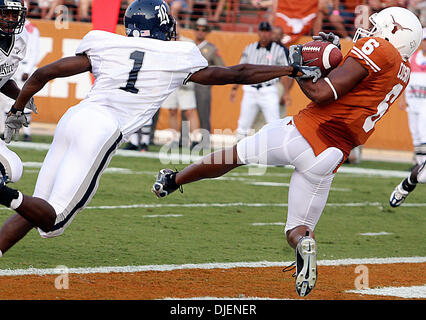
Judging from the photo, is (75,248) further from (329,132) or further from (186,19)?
(186,19)

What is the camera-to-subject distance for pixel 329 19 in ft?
44.7

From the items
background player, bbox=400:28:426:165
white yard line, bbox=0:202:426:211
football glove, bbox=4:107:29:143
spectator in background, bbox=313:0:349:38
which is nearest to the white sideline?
football glove, bbox=4:107:29:143

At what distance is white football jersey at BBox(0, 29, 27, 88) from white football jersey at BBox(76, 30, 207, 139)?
2.98 ft

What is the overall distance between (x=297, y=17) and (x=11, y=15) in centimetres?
856

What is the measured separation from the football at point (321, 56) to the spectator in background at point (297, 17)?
8508 millimetres

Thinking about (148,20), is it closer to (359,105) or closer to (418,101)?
(359,105)

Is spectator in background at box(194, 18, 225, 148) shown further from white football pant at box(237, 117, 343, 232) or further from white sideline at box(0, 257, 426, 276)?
white football pant at box(237, 117, 343, 232)

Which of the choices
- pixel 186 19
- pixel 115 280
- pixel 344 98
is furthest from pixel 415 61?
pixel 115 280

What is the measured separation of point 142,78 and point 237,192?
14.2ft

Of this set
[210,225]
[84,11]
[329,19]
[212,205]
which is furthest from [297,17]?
[210,225]

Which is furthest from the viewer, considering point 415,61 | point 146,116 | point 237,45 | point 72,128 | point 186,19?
point 186,19

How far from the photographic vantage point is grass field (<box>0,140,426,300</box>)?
214 inches

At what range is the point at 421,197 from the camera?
9078mm

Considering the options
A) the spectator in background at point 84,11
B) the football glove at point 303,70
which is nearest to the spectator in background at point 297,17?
the spectator in background at point 84,11
